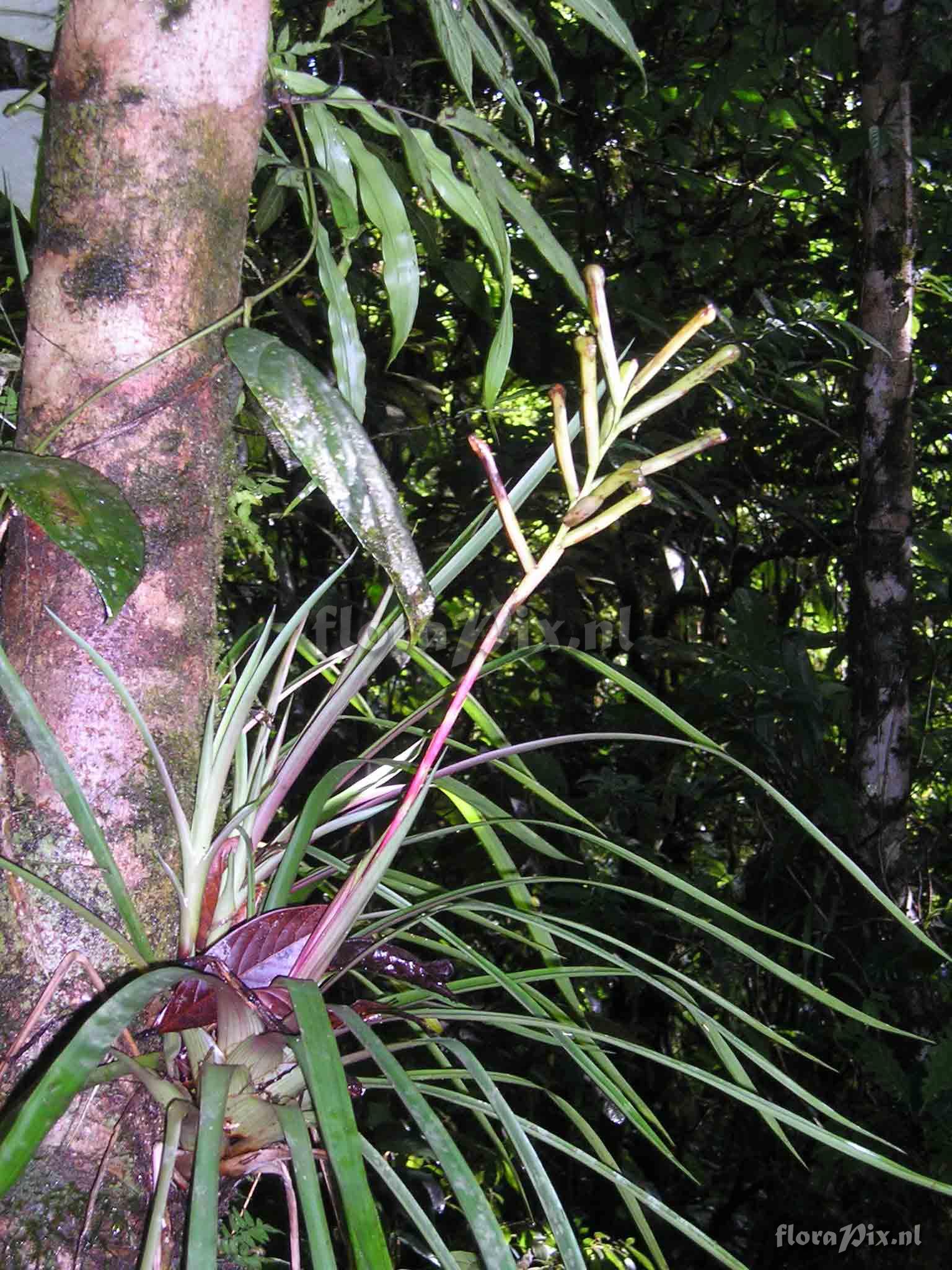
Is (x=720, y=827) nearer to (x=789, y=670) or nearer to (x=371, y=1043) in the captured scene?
(x=789, y=670)

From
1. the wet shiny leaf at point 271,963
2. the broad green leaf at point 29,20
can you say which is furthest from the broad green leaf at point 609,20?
the wet shiny leaf at point 271,963

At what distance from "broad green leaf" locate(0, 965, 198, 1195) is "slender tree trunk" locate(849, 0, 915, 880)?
1.39 meters

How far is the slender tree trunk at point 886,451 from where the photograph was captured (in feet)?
5.10

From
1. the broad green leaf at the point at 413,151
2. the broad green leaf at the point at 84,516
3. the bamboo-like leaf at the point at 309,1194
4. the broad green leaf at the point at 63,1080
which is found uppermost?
the broad green leaf at the point at 413,151

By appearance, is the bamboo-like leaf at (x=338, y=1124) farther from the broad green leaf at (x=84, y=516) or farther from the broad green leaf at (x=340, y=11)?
the broad green leaf at (x=340, y=11)

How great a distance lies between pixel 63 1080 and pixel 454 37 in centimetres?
58

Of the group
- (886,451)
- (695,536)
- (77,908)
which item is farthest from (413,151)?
(695,536)

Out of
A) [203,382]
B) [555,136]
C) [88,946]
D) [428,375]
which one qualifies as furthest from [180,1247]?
[555,136]

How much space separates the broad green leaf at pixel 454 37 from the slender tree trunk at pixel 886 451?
1115mm

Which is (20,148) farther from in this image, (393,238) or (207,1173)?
(207,1173)

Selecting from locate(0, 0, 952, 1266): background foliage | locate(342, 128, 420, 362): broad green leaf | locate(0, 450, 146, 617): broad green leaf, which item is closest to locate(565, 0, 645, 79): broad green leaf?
locate(342, 128, 420, 362): broad green leaf

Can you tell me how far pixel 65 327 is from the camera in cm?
49

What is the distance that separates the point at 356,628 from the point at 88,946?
1.37 metres

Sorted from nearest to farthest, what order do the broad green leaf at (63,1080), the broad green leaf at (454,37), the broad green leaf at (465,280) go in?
the broad green leaf at (63,1080) → the broad green leaf at (454,37) → the broad green leaf at (465,280)
